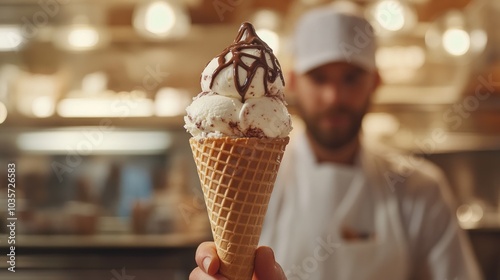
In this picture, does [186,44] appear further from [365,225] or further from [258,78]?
[258,78]

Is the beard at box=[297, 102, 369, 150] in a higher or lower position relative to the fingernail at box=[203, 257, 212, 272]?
higher

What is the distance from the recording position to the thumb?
4.22 ft

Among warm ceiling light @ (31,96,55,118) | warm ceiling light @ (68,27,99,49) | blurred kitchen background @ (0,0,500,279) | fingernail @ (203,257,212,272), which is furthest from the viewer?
warm ceiling light @ (68,27,99,49)

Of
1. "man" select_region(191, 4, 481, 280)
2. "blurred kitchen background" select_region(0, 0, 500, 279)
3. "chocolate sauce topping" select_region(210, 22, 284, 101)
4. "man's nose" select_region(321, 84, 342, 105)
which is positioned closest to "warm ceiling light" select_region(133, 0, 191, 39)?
"blurred kitchen background" select_region(0, 0, 500, 279)

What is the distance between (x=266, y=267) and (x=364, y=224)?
5.50 feet

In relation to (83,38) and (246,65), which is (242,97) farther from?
(83,38)

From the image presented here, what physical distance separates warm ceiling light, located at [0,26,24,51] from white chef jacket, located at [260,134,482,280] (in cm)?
286

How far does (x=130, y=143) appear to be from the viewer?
4973 mm

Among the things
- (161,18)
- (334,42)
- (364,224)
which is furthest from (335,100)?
(161,18)

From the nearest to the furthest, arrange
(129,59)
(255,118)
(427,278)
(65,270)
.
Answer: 1. (255,118)
2. (427,278)
3. (65,270)
4. (129,59)

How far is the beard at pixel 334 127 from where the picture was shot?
2.82 metres

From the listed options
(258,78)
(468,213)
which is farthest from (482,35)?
(258,78)

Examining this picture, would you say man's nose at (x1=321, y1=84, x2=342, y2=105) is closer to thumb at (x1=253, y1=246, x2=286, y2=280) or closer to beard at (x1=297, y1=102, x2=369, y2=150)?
beard at (x1=297, y1=102, x2=369, y2=150)

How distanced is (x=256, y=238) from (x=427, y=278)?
1.64m
